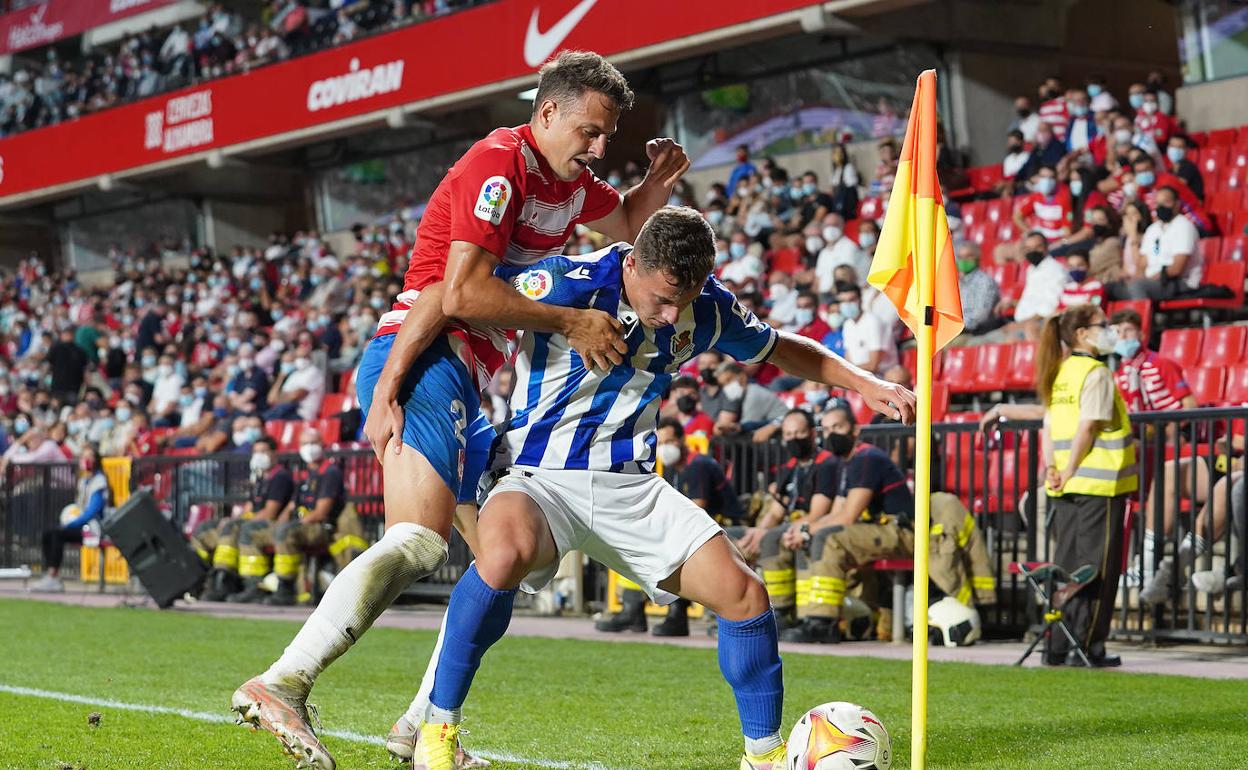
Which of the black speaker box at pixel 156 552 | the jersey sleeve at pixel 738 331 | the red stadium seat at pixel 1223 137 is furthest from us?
the red stadium seat at pixel 1223 137

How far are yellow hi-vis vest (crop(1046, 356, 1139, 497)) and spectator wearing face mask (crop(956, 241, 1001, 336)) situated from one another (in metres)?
6.39

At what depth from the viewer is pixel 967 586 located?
34.2ft

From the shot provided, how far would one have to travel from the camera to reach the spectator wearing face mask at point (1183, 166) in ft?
50.2

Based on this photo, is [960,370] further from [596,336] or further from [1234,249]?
[596,336]

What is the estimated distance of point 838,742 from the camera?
14.7 ft

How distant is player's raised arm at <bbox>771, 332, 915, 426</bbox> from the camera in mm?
5027

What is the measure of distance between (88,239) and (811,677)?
33403mm

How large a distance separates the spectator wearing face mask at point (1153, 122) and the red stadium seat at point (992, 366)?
3.44 m

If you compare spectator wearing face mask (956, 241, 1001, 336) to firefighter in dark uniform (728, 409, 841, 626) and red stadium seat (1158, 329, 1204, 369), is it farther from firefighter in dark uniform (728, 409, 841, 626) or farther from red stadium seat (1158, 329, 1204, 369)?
firefighter in dark uniform (728, 409, 841, 626)

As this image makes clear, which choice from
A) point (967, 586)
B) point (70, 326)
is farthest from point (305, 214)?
point (967, 586)

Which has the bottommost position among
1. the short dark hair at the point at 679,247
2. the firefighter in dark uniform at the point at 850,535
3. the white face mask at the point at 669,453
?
the firefighter in dark uniform at the point at 850,535

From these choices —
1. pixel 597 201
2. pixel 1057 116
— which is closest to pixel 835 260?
pixel 1057 116

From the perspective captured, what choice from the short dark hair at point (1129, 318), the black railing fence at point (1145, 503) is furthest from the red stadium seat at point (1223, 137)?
the black railing fence at point (1145, 503)

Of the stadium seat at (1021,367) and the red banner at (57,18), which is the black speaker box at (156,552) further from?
the red banner at (57,18)
